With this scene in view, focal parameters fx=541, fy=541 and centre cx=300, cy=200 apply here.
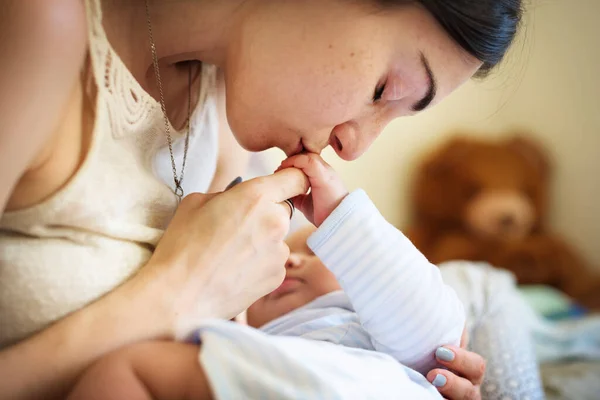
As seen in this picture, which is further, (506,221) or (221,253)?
(506,221)

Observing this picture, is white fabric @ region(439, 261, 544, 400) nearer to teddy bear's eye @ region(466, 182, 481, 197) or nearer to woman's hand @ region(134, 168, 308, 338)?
woman's hand @ region(134, 168, 308, 338)

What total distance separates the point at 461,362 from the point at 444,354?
3 centimetres

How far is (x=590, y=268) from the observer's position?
209 centimetres

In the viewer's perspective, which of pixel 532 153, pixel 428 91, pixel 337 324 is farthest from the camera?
pixel 532 153

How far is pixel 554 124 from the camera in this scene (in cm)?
220

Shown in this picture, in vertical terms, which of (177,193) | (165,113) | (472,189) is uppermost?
(165,113)

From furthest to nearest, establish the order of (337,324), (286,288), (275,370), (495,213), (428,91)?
(495,213), (286,288), (337,324), (428,91), (275,370)

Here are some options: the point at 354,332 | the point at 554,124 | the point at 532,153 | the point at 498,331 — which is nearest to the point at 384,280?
the point at 354,332

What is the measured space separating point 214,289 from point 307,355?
162 mm

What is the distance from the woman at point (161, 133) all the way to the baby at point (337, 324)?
0.15 feet

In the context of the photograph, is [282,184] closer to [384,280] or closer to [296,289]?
[384,280]

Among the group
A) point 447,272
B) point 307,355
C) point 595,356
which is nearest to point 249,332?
point 307,355

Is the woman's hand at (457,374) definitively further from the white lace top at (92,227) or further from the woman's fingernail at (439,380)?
the white lace top at (92,227)

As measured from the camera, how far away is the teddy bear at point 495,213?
6.70ft
